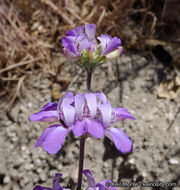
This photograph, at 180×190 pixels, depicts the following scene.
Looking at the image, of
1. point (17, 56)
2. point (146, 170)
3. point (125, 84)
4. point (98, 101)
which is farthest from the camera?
point (17, 56)

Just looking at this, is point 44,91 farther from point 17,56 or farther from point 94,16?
point 94,16

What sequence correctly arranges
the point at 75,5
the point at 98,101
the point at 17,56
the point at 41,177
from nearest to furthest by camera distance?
the point at 98,101, the point at 41,177, the point at 17,56, the point at 75,5

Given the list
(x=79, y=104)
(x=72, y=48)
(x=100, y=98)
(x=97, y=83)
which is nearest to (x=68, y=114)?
(x=79, y=104)

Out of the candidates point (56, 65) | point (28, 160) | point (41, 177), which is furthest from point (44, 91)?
point (41, 177)

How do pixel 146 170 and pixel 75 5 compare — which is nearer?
pixel 146 170

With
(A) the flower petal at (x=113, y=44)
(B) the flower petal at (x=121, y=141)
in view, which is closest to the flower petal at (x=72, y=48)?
(A) the flower petal at (x=113, y=44)

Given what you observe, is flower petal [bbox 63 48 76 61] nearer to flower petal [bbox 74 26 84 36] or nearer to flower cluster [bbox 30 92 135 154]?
flower petal [bbox 74 26 84 36]

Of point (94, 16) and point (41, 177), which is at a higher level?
point (94, 16)

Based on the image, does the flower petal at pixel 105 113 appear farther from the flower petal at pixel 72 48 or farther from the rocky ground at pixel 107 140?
the rocky ground at pixel 107 140
